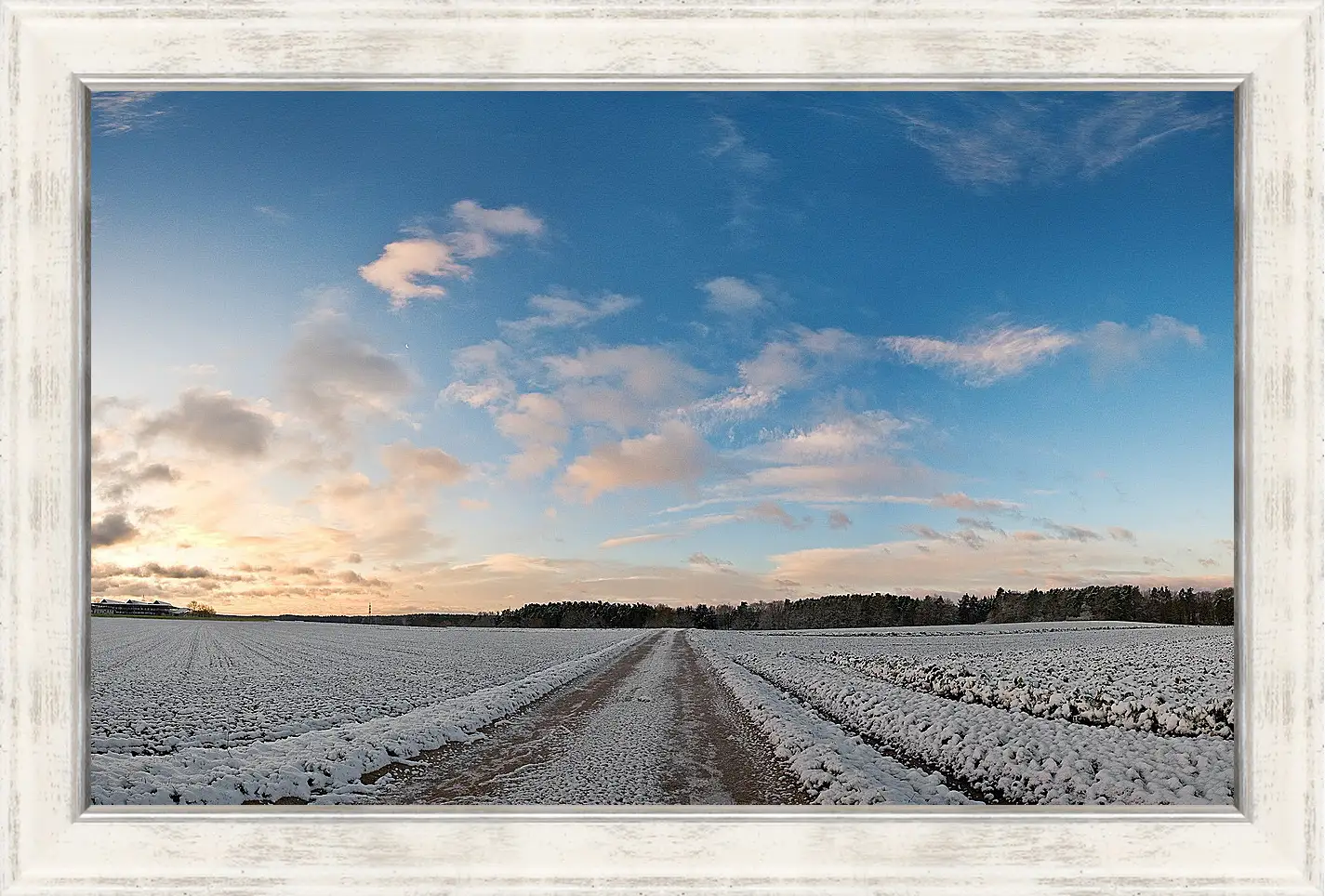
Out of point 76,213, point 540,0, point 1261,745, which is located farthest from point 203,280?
point 1261,745

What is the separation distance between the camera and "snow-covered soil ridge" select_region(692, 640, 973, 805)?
14.7 ft

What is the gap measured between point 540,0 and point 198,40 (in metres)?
1.49

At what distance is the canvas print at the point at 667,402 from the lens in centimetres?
436

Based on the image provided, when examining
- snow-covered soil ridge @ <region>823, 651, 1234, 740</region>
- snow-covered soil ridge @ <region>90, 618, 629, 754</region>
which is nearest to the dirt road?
snow-covered soil ridge @ <region>90, 618, 629, 754</region>

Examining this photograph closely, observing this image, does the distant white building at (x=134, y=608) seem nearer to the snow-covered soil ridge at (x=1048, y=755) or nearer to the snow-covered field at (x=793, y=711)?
the snow-covered field at (x=793, y=711)

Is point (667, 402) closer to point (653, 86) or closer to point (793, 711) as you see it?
point (653, 86)

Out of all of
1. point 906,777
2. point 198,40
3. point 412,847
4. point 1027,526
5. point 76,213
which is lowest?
point 906,777

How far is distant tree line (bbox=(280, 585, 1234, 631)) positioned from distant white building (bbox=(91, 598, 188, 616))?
825 mm

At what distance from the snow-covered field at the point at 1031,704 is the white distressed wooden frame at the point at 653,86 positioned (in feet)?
2.51

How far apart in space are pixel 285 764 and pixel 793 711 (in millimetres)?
→ 5721

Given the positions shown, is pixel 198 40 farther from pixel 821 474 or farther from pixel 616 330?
pixel 821 474

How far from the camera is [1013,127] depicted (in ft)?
17.2

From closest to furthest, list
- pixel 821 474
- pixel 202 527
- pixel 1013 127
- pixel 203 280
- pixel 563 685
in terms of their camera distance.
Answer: pixel 203 280, pixel 202 527, pixel 1013 127, pixel 821 474, pixel 563 685

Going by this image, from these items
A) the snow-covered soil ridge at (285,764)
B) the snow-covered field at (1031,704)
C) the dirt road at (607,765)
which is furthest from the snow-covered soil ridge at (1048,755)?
the snow-covered soil ridge at (285,764)
